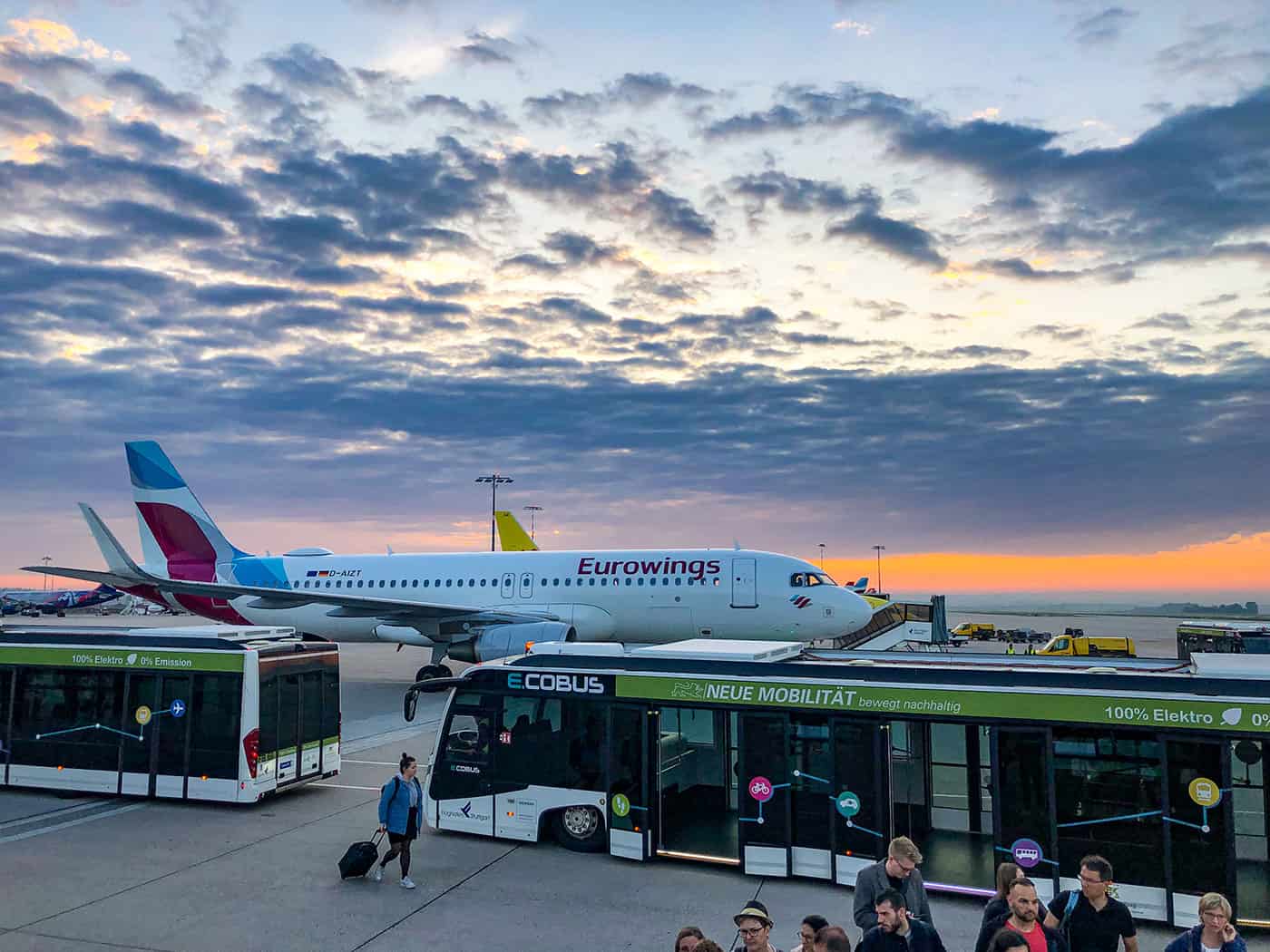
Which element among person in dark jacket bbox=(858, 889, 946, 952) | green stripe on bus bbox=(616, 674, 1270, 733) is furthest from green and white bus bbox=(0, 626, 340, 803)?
person in dark jacket bbox=(858, 889, 946, 952)

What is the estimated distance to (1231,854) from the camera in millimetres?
10531

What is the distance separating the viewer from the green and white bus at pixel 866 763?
35.6 feet

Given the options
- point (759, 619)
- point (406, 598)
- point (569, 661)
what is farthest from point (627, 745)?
point (406, 598)

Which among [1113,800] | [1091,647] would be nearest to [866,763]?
[1113,800]

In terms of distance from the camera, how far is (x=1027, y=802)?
37.2 feet

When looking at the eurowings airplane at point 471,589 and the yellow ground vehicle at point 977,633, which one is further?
the yellow ground vehicle at point 977,633

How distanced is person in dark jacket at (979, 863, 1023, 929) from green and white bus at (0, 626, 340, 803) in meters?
12.3

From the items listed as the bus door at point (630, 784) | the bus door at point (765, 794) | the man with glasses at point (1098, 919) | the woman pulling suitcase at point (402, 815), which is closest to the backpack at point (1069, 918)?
the man with glasses at point (1098, 919)

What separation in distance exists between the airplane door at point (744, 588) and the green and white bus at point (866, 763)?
15.1 metres

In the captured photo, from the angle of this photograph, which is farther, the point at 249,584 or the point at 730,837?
the point at 249,584

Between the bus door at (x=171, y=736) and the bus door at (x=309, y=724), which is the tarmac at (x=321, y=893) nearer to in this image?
the bus door at (x=171, y=736)

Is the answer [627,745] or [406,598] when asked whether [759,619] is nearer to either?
[406,598]

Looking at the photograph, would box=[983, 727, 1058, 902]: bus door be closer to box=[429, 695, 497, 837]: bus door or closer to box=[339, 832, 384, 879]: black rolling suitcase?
box=[429, 695, 497, 837]: bus door

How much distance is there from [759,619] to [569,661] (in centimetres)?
1740
